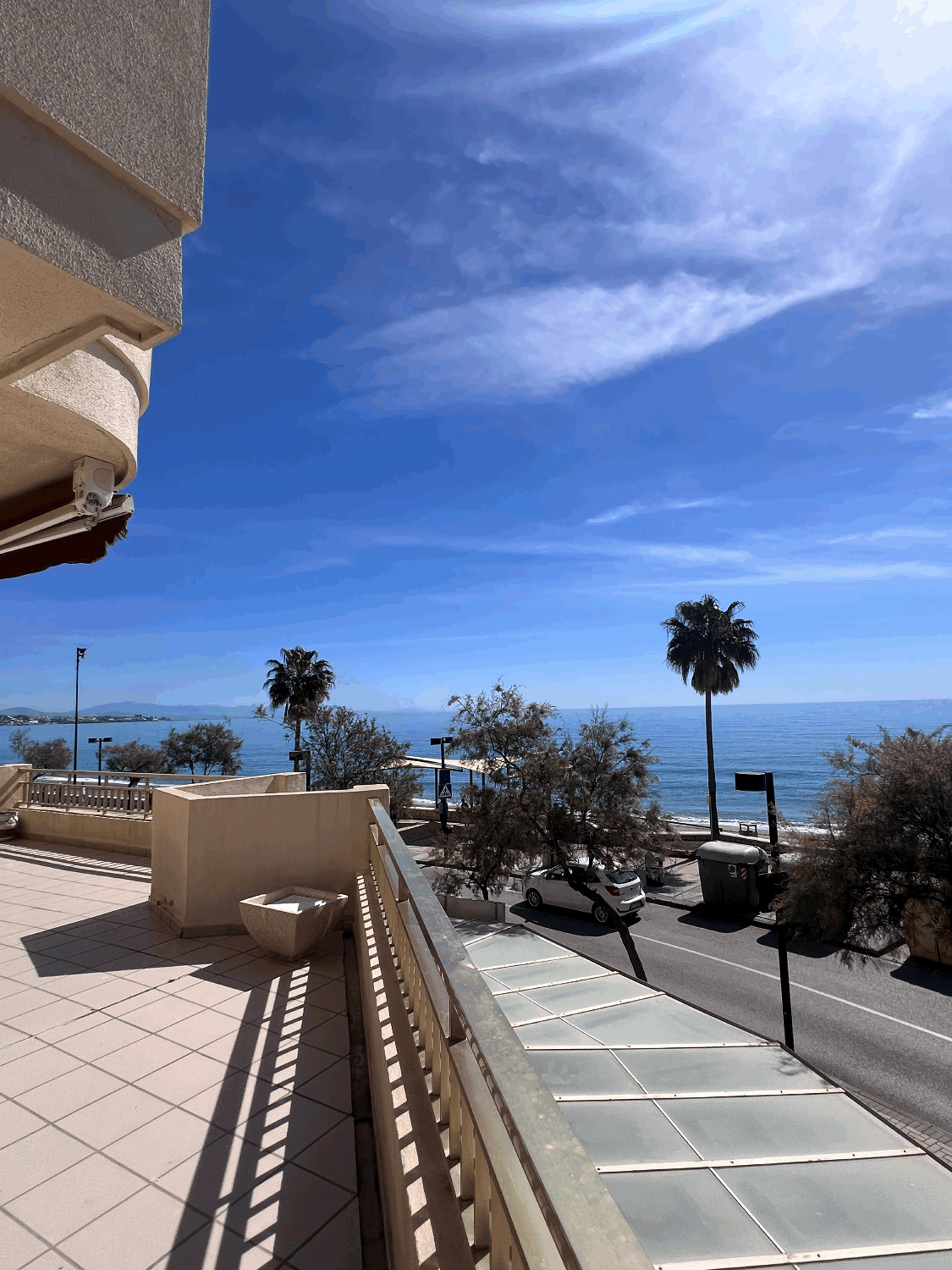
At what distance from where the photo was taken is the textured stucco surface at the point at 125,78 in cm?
208

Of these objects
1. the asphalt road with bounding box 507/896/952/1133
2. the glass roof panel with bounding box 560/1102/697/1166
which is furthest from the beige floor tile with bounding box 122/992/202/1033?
the asphalt road with bounding box 507/896/952/1133

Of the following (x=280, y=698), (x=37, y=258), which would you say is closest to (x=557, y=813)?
(x=37, y=258)

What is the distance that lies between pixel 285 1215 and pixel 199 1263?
36cm

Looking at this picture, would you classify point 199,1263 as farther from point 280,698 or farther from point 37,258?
point 280,698

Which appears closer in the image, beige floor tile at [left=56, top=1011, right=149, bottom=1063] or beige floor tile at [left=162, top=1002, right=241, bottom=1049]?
beige floor tile at [left=56, top=1011, right=149, bottom=1063]

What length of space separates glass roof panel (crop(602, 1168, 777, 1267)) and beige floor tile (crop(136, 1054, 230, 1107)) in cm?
269

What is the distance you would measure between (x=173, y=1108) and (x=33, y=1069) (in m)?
1.09

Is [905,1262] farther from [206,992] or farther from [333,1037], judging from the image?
[206,992]

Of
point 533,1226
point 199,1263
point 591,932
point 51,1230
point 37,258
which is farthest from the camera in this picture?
point 591,932

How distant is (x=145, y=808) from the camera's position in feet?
34.0

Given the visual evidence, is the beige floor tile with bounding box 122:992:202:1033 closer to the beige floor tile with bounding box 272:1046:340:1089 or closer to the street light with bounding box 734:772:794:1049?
the beige floor tile with bounding box 272:1046:340:1089

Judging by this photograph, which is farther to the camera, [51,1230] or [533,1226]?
[51,1230]

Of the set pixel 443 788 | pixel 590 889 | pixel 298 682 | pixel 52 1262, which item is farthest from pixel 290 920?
pixel 298 682

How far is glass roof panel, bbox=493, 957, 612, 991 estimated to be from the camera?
857 cm
